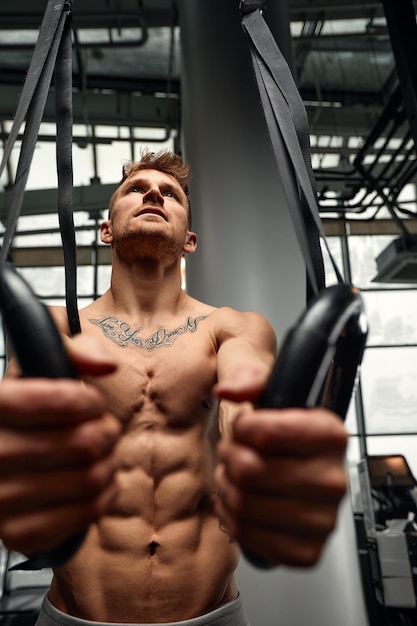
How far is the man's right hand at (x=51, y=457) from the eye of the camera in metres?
0.53

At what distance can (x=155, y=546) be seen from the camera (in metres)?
1.30

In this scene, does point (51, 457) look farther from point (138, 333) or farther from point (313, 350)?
point (138, 333)

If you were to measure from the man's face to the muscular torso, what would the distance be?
302 millimetres

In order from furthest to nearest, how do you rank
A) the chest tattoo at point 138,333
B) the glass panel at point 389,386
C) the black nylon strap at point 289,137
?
the glass panel at point 389,386 → the chest tattoo at point 138,333 → the black nylon strap at point 289,137

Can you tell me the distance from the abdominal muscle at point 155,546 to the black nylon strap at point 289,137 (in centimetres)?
62

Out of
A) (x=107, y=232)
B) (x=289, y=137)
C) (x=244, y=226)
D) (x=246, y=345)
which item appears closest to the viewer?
(x=289, y=137)

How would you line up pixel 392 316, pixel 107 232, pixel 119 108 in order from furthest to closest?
pixel 392 316, pixel 119 108, pixel 107 232

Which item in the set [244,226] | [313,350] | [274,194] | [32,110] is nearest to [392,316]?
[274,194]

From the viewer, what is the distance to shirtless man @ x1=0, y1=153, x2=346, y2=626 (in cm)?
55

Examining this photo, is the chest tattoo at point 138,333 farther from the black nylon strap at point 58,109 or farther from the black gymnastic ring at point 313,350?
the black gymnastic ring at point 313,350

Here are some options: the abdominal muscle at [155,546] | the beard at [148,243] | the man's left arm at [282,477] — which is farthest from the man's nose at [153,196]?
the man's left arm at [282,477]

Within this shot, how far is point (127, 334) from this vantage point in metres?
1.50

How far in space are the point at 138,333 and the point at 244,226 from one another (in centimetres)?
137

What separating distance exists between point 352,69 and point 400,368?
4.21m
